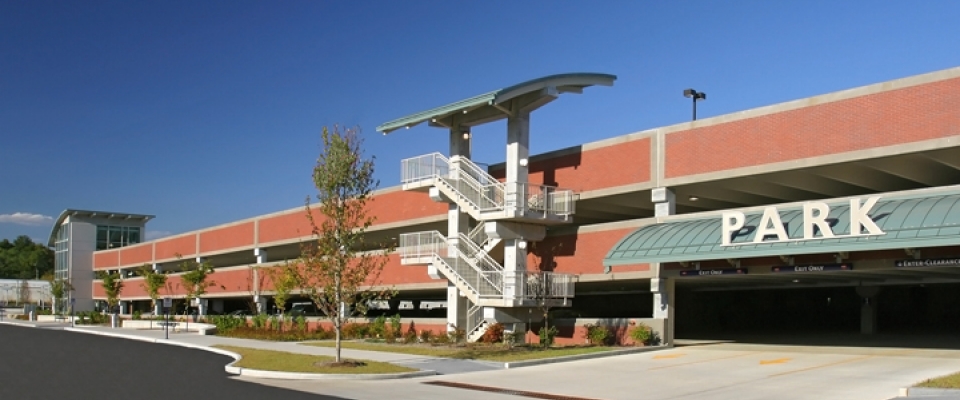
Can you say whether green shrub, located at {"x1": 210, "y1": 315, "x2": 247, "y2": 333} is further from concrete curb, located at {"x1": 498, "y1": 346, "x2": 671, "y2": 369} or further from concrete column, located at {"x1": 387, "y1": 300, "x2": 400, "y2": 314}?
concrete curb, located at {"x1": 498, "y1": 346, "x2": 671, "y2": 369}

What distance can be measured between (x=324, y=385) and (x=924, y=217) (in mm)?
16792

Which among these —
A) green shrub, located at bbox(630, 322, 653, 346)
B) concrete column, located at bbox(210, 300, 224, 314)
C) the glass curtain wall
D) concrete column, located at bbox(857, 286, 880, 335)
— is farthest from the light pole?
the glass curtain wall

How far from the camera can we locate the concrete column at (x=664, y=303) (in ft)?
106

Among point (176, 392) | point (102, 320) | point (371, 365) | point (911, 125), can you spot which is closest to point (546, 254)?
point (371, 365)

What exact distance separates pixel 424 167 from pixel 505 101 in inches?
202

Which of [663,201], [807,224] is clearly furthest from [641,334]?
[807,224]

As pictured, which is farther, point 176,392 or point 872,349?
point 872,349

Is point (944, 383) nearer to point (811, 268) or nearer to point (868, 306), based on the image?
point (811, 268)

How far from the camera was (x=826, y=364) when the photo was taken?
2505 cm

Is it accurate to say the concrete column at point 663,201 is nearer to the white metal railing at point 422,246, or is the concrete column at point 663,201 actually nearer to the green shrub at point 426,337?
the white metal railing at point 422,246

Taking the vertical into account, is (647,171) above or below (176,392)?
above

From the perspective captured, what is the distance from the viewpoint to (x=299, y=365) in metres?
26.2

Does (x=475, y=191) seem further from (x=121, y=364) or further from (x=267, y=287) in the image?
(x=267, y=287)

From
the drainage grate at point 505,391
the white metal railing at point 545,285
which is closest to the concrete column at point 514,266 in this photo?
the white metal railing at point 545,285
